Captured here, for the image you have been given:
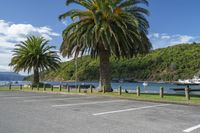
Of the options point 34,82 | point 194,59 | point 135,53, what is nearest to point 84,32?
point 135,53

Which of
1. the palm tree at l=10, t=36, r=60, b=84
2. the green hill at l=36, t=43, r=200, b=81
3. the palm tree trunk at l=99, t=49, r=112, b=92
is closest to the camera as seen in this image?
the palm tree trunk at l=99, t=49, r=112, b=92

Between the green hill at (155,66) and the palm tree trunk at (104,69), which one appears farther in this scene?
the green hill at (155,66)

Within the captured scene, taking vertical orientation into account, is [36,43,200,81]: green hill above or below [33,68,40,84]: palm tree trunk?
above

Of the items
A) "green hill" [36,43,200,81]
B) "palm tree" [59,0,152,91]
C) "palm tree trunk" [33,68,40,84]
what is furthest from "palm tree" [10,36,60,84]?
"green hill" [36,43,200,81]

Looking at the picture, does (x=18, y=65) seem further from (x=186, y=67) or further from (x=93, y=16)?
(x=186, y=67)

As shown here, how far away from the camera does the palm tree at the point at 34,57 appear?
1869 inches

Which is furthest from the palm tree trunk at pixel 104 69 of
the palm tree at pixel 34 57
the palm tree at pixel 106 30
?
the palm tree at pixel 34 57

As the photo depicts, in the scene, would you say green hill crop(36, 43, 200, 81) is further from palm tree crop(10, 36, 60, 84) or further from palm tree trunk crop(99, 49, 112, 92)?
palm tree trunk crop(99, 49, 112, 92)

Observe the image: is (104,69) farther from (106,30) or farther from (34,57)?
(34,57)

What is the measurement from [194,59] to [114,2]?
10295cm

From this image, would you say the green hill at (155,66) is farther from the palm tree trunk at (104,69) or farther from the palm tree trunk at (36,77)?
the palm tree trunk at (104,69)

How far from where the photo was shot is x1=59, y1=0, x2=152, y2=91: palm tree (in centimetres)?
2662

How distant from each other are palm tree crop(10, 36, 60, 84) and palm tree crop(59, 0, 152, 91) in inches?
743

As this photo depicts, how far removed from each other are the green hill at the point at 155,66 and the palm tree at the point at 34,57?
6961 centimetres
